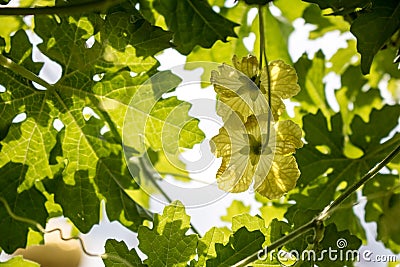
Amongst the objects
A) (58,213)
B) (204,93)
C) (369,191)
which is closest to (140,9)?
(204,93)

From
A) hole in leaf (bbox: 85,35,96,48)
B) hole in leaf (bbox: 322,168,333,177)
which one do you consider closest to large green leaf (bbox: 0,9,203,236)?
hole in leaf (bbox: 85,35,96,48)

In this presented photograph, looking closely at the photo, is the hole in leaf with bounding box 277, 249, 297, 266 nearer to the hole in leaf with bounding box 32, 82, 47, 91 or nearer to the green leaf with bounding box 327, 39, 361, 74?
the hole in leaf with bounding box 32, 82, 47, 91

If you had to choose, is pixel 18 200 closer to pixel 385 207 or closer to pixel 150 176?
pixel 150 176

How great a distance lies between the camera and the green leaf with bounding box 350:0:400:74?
82 centimetres

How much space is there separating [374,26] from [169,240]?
359 mm

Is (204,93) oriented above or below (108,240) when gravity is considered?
above

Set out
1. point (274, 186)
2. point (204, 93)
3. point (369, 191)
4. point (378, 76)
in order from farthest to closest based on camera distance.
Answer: point (378, 76) → point (369, 191) → point (204, 93) → point (274, 186)

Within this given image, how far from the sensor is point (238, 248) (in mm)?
882

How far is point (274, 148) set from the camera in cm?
82

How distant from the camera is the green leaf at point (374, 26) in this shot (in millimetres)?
824

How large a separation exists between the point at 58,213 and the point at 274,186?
399 millimetres

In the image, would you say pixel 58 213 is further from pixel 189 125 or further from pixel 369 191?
pixel 369 191

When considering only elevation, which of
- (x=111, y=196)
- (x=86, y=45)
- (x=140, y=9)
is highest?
(x=140, y=9)

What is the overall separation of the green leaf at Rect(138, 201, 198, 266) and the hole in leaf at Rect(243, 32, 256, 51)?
17.7 inches
